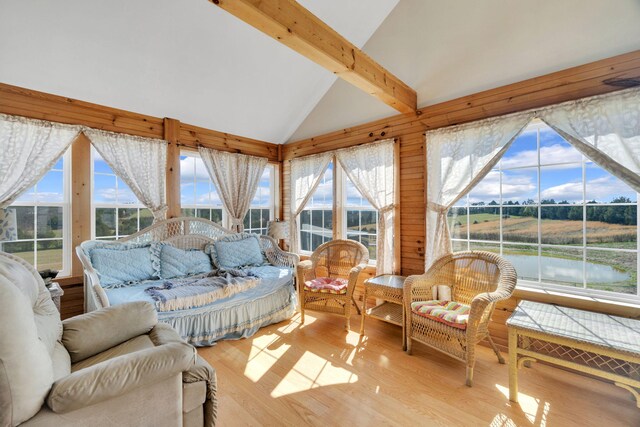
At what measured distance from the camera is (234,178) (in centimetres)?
410

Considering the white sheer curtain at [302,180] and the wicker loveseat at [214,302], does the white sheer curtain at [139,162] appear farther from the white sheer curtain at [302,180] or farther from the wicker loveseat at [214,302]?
the white sheer curtain at [302,180]

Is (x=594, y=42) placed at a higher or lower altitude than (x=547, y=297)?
higher

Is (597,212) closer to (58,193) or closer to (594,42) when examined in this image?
(594,42)

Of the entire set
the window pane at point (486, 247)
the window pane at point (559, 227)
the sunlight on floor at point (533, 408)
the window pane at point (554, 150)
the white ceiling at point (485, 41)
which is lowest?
the sunlight on floor at point (533, 408)

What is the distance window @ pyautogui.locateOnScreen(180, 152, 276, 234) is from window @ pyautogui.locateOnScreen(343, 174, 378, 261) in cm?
149

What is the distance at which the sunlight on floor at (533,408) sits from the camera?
5.58 ft

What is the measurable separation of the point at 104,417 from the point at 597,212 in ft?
11.3

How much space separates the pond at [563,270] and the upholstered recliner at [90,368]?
2.75 metres

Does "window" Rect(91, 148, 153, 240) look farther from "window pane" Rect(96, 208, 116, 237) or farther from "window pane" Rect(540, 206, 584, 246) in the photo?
"window pane" Rect(540, 206, 584, 246)

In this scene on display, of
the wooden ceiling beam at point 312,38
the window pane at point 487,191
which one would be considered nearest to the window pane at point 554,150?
the window pane at point 487,191

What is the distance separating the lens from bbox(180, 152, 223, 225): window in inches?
150

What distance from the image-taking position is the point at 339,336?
9.23ft

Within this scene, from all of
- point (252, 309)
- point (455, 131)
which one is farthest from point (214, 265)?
point (455, 131)

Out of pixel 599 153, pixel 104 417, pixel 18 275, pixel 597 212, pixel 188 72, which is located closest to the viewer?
pixel 104 417
